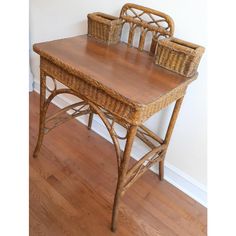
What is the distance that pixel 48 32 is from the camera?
1.86m

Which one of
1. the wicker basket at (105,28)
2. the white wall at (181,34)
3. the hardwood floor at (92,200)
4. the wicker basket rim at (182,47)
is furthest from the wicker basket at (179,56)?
the hardwood floor at (92,200)

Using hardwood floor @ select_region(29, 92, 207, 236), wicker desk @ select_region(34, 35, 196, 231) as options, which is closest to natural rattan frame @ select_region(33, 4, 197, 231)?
wicker desk @ select_region(34, 35, 196, 231)

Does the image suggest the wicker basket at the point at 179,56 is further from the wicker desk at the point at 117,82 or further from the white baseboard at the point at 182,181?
the white baseboard at the point at 182,181

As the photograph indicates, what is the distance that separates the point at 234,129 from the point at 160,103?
0.35 metres

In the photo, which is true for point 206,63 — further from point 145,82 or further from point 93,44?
point 93,44

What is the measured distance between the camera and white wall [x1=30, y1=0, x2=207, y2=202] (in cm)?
113

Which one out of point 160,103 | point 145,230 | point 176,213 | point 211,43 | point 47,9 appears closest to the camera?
point 160,103

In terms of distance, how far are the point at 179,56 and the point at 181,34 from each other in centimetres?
22

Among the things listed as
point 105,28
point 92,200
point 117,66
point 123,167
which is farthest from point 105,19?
point 92,200

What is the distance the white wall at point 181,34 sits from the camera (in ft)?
3.71

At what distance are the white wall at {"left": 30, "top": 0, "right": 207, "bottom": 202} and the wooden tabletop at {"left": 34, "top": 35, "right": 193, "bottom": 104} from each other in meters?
0.22

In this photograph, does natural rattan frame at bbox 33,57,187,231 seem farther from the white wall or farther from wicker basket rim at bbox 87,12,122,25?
wicker basket rim at bbox 87,12,122,25

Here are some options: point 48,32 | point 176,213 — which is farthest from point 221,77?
point 48,32

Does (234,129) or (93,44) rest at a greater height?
(93,44)
